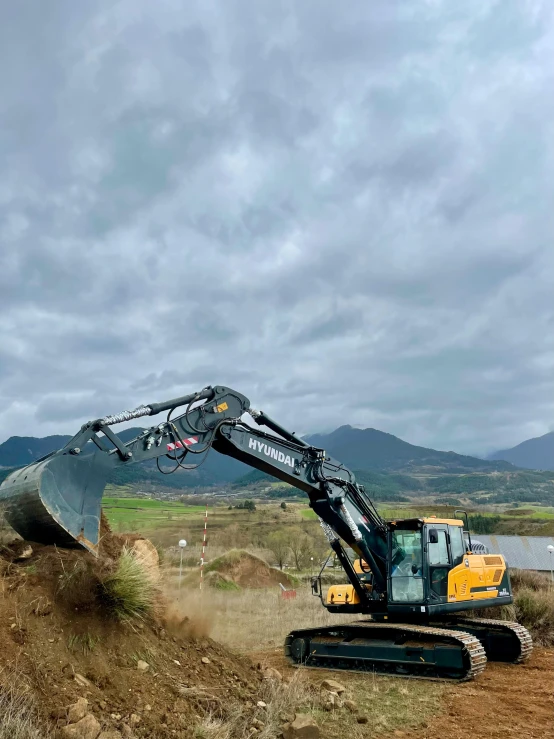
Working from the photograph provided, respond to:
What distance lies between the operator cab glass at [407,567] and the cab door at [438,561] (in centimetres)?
20

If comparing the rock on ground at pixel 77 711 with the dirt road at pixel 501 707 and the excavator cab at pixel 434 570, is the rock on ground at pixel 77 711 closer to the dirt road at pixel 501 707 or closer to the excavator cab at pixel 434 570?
the dirt road at pixel 501 707

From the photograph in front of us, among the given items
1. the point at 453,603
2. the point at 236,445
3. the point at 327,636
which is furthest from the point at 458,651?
the point at 236,445

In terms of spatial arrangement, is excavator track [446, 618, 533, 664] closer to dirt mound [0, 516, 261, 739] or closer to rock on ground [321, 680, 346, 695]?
rock on ground [321, 680, 346, 695]

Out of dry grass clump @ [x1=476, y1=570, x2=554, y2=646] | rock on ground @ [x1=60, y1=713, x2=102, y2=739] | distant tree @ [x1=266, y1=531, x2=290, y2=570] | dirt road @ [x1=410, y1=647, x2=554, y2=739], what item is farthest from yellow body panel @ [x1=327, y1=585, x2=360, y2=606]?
distant tree @ [x1=266, y1=531, x2=290, y2=570]

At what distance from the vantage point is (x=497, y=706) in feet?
31.1

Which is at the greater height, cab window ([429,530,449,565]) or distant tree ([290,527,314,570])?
cab window ([429,530,449,565])

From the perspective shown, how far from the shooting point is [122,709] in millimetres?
6723

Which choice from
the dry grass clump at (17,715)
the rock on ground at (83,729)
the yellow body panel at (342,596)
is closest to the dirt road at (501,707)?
the yellow body panel at (342,596)

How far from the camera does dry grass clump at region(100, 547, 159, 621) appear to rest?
812cm

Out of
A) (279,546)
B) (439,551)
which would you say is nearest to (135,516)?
(279,546)

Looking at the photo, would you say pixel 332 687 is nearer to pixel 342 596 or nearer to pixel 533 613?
pixel 342 596

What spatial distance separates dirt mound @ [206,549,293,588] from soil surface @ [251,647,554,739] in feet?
67.9

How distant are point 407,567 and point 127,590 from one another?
22.7ft

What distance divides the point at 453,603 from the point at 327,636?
9.73 ft
